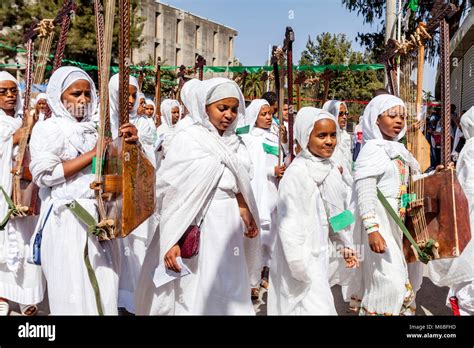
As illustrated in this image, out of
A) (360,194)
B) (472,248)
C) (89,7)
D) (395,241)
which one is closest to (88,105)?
(360,194)

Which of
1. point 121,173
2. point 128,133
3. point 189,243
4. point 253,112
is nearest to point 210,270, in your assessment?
point 189,243

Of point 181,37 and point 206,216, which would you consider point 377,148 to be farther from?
point 181,37

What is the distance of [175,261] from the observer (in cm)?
355

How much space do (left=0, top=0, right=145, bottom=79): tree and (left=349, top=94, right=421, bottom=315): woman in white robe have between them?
1762cm

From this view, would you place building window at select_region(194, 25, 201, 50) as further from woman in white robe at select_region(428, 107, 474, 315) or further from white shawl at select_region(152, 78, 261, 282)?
white shawl at select_region(152, 78, 261, 282)

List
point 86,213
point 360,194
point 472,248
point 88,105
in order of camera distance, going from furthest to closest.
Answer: point 472,248
point 360,194
point 88,105
point 86,213

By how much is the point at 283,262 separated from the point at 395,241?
2.80 feet

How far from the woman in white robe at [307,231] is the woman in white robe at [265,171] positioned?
2028 mm

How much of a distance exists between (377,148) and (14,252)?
3102mm

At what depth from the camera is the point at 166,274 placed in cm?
358

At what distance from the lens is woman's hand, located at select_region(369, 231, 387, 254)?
390 cm

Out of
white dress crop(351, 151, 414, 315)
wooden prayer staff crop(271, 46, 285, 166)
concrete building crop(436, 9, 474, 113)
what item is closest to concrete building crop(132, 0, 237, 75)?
concrete building crop(436, 9, 474, 113)
